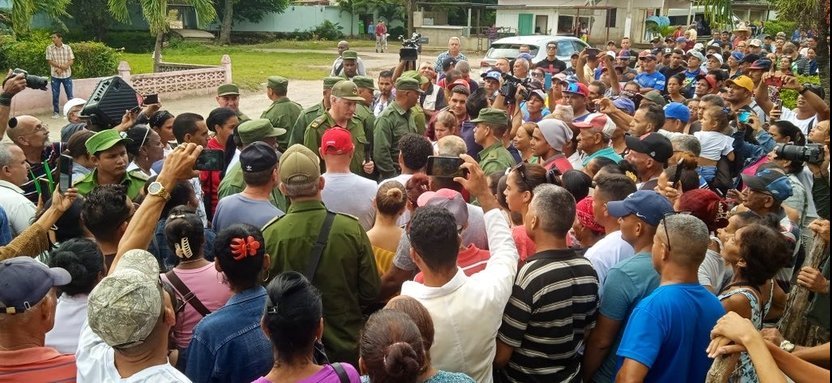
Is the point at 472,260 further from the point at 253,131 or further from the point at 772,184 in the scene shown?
the point at 253,131

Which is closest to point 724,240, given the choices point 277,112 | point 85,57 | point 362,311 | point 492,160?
point 362,311

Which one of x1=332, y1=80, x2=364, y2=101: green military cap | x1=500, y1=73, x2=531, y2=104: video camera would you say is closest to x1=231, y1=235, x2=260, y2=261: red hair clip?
x1=332, y1=80, x2=364, y2=101: green military cap

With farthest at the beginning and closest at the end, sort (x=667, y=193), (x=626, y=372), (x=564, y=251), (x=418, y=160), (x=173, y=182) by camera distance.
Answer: (x=418, y=160)
(x=667, y=193)
(x=173, y=182)
(x=564, y=251)
(x=626, y=372)

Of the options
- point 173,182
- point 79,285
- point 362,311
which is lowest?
point 362,311

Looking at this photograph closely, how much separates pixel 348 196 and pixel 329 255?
1.31 metres

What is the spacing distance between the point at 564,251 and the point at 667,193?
1875mm

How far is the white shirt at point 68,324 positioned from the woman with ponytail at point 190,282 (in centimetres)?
40

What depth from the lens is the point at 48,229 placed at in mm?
3809

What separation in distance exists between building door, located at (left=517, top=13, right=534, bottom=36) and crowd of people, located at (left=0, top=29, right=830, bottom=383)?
31.4 meters

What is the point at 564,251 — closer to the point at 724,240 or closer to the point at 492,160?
the point at 724,240

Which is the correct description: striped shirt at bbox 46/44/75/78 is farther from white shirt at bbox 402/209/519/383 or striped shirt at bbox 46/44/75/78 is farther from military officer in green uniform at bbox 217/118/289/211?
white shirt at bbox 402/209/519/383

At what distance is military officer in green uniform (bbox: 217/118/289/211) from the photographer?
5.17 m

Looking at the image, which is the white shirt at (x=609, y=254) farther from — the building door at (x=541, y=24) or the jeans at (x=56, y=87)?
the building door at (x=541, y=24)

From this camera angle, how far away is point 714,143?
22.0 feet
